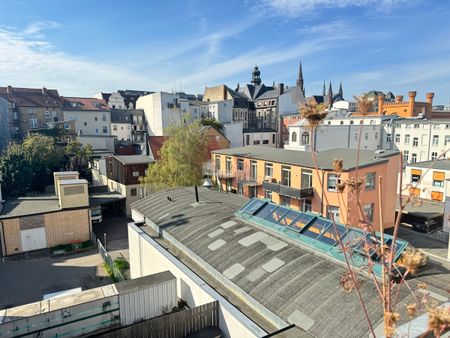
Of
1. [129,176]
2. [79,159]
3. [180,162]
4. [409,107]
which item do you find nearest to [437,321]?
[180,162]

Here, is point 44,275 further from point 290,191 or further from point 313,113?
point 313,113

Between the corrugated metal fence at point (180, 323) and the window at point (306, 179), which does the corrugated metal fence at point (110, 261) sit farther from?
the window at point (306, 179)

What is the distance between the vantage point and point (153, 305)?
1120cm

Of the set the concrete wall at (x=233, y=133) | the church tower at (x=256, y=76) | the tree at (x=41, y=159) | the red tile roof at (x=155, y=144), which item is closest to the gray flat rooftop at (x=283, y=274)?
the red tile roof at (x=155, y=144)

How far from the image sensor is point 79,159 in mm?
40312

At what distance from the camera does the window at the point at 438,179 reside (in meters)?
28.6

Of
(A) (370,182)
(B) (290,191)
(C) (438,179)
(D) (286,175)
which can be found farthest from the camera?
(C) (438,179)

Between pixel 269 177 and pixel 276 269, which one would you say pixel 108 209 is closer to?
pixel 269 177

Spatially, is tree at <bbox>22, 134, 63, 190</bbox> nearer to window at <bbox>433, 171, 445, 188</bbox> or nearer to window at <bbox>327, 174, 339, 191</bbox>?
window at <bbox>327, 174, 339, 191</bbox>

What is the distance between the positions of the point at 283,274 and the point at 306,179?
550 inches

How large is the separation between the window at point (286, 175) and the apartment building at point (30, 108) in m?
49.7

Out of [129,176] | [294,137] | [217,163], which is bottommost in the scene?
[129,176]

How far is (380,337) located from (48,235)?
80.5 ft

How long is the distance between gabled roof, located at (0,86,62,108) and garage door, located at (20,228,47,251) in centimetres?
4177
